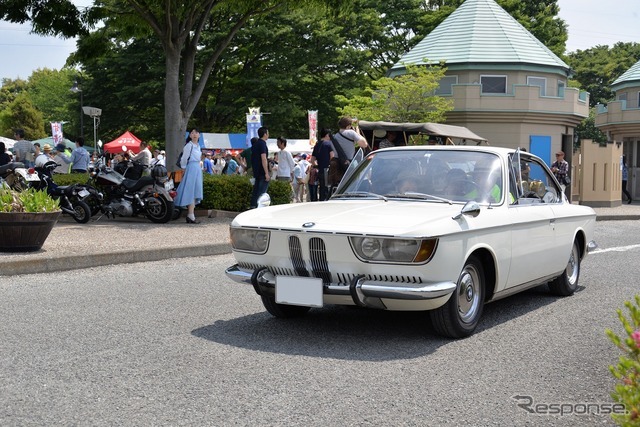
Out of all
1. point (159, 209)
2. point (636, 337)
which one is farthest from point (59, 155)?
point (636, 337)

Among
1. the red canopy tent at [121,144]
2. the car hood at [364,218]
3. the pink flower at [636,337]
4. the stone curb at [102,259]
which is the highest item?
the red canopy tent at [121,144]

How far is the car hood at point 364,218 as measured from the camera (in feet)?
19.7

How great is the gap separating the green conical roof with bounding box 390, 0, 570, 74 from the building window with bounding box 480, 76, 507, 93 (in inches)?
28.7

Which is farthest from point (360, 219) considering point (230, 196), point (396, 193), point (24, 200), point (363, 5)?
point (363, 5)

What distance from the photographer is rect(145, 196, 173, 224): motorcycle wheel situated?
643 inches

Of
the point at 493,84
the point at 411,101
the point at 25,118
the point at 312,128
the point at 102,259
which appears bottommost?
the point at 102,259

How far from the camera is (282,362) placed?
561 centimetres

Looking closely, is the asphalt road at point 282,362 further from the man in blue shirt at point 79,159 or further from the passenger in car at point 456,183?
the man in blue shirt at point 79,159

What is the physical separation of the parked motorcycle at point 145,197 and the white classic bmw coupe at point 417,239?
8.82 metres

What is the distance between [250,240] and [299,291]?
71 centimetres

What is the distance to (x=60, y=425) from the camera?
4250mm

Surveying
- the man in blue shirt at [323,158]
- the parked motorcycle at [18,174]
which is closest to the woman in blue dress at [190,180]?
the man in blue shirt at [323,158]

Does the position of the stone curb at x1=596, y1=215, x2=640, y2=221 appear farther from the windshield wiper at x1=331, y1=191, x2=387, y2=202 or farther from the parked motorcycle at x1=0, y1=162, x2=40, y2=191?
the windshield wiper at x1=331, y1=191, x2=387, y2=202

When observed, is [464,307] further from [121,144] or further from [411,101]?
[121,144]
